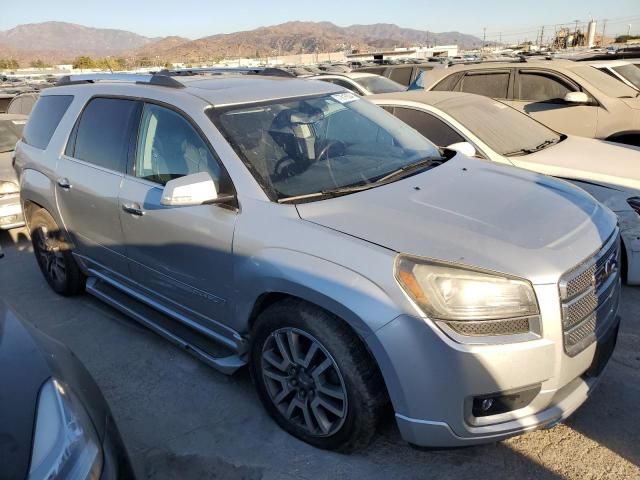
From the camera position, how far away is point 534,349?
7.09 feet

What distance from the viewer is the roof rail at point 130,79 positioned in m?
3.45

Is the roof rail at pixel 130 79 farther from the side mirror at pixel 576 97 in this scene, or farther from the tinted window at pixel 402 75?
the tinted window at pixel 402 75

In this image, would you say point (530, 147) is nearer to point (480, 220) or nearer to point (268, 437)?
point (480, 220)

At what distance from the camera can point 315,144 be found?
3203mm

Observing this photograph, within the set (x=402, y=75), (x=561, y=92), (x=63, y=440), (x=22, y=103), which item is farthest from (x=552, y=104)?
(x=22, y=103)

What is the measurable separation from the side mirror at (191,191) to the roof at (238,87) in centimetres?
60

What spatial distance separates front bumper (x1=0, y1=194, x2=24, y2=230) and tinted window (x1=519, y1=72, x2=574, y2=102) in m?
6.93

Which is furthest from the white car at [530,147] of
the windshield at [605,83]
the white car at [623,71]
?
the white car at [623,71]

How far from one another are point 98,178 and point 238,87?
121 cm

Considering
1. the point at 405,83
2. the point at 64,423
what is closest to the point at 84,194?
the point at 64,423

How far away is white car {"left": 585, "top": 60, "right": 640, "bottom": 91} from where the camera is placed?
8.59 meters

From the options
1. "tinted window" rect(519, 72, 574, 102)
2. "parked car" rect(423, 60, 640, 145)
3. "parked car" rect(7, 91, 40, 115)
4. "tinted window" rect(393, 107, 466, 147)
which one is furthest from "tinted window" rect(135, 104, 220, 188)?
"parked car" rect(7, 91, 40, 115)

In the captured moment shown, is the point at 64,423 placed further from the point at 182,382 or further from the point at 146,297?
the point at 146,297

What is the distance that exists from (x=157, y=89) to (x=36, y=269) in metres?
3.24
